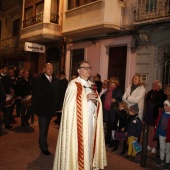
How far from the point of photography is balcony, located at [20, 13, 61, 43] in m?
14.2

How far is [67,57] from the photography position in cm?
1465

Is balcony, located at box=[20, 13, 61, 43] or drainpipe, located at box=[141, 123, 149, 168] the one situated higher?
balcony, located at box=[20, 13, 61, 43]

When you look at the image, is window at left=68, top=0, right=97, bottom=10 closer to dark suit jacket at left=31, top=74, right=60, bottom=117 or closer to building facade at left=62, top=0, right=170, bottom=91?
building facade at left=62, top=0, right=170, bottom=91

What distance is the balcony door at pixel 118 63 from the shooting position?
11.5 metres

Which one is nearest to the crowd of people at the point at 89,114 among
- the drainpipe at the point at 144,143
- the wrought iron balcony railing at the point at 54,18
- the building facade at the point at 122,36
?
the drainpipe at the point at 144,143

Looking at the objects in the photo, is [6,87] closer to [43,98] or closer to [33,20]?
[43,98]

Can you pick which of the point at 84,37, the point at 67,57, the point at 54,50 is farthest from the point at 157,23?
the point at 54,50

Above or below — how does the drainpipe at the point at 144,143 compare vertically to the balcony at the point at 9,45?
below

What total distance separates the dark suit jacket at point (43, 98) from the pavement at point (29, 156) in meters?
1.00

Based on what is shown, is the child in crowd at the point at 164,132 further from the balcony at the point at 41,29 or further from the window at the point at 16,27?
the window at the point at 16,27

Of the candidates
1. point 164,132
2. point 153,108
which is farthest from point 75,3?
point 164,132

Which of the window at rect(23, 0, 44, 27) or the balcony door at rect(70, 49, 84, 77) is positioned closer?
the balcony door at rect(70, 49, 84, 77)

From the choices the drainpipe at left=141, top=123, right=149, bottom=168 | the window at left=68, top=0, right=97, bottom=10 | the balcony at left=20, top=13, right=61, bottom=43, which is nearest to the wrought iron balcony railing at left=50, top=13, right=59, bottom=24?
the balcony at left=20, top=13, right=61, bottom=43

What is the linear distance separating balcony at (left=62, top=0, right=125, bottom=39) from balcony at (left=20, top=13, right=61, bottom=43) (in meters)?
1.00
